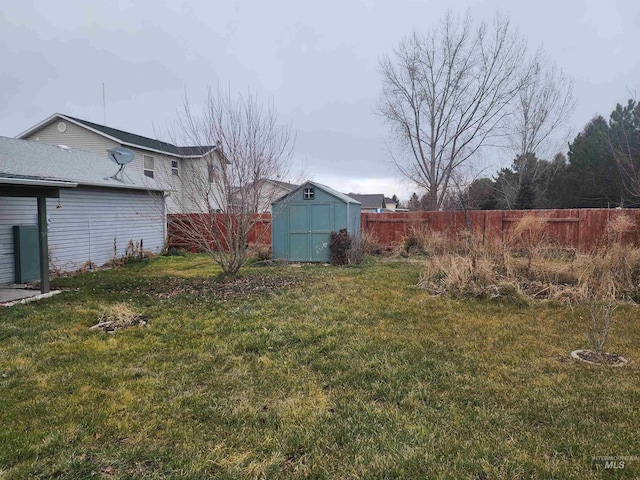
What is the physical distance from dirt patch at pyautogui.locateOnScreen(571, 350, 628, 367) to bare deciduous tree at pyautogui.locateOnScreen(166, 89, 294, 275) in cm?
579

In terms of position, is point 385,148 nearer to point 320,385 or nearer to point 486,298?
point 486,298

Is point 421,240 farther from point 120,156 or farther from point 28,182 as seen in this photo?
point 28,182

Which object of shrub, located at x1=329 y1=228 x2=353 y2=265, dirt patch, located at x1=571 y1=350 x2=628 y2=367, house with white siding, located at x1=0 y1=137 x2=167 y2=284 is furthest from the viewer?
shrub, located at x1=329 y1=228 x2=353 y2=265

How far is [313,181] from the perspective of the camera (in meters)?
10.8

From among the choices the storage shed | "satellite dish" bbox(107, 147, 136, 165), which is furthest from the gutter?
the storage shed

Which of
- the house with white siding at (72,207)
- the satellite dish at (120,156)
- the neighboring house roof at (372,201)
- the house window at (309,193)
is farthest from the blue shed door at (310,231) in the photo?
the neighboring house roof at (372,201)

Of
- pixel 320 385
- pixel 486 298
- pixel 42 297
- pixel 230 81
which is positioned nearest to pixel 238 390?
pixel 320 385

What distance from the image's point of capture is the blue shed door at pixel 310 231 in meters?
10.8

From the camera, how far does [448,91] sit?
18.2 metres

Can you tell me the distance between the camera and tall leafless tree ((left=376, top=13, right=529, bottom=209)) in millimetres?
17281

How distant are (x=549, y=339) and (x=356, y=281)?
12.8 feet

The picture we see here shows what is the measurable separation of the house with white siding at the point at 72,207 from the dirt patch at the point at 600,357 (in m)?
7.80

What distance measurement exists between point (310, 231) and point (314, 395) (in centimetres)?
811

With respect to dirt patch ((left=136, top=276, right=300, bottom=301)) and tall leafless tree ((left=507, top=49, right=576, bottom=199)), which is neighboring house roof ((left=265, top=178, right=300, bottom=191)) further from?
tall leafless tree ((left=507, top=49, right=576, bottom=199))
